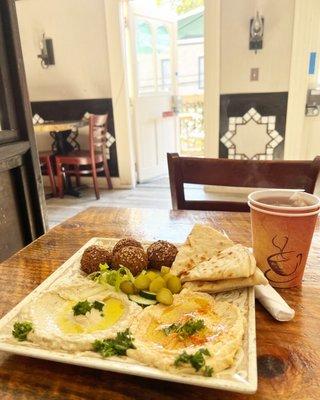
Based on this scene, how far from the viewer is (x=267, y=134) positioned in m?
3.73

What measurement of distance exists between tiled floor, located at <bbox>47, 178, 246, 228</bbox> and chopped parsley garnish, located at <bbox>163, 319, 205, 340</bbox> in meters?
3.09

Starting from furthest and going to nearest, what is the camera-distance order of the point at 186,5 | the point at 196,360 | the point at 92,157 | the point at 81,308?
the point at 186,5, the point at 92,157, the point at 81,308, the point at 196,360

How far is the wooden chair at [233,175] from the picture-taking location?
1.22 metres

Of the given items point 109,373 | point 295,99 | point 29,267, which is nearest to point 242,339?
point 109,373

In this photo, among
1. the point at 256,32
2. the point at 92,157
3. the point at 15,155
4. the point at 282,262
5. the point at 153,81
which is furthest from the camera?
the point at 153,81

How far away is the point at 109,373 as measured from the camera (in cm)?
51

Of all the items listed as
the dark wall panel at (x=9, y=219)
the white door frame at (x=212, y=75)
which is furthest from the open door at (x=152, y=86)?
the dark wall panel at (x=9, y=219)

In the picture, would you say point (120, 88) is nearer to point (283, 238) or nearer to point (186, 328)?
point (283, 238)

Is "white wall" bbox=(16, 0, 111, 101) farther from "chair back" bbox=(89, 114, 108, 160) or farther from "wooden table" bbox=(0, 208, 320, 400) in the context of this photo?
"wooden table" bbox=(0, 208, 320, 400)

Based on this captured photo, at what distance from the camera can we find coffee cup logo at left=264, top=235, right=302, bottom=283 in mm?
668

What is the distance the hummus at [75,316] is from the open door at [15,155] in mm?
1228

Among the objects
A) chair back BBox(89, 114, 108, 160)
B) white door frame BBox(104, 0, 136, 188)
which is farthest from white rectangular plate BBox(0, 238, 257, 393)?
white door frame BBox(104, 0, 136, 188)

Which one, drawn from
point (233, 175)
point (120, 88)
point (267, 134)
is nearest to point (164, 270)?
point (233, 175)

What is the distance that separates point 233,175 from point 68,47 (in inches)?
147
